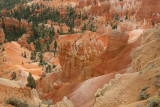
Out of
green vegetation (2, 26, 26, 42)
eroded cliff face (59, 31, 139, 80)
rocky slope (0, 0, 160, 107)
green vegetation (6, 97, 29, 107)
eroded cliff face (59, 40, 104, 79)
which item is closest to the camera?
green vegetation (6, 97, 29, 107)

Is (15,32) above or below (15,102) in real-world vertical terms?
below

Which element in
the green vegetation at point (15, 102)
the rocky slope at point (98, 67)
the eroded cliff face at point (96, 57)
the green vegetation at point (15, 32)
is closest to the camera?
the green vegetation at point (15, 102)

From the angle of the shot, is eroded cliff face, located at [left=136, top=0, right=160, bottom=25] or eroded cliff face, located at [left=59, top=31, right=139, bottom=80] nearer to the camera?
eroded cliff face, located at [left=59, top=31, right=139, bottom=80]

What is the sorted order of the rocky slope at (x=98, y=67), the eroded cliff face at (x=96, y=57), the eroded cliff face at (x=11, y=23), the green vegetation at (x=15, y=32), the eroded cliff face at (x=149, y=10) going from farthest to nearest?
the eroded cliff face at (x=11, y=23) → the green vegetation at (x=15, y=32) → the eroded cliff face at (x=149, y=10) → the eroded cliff face at (x=96, y=57) → the rocky slope at (x=98, y=67)

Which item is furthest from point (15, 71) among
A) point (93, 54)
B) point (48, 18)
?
point (48, 18)

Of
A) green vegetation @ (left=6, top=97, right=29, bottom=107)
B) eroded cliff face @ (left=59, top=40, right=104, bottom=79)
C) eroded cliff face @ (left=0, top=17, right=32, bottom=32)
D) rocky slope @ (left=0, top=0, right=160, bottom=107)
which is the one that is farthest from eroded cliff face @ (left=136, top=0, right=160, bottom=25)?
eroded cliff face @ (left=0, top=17, right=32, bottom=32)

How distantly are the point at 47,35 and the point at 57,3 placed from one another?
46650 millimetres

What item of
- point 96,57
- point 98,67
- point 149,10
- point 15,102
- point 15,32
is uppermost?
point 149,10

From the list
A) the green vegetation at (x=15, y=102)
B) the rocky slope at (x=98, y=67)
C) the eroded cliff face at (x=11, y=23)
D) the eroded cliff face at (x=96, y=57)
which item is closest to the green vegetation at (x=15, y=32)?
the eroded cliff face at (x=11, y=23)

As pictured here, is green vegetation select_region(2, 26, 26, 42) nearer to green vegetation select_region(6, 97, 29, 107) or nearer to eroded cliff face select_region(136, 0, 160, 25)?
eroded cliff face select_region(136, 0, 160, 25)

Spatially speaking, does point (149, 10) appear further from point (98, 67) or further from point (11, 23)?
point (11, 23)

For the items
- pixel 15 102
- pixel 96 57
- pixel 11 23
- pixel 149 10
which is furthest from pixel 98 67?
pixel 11 23

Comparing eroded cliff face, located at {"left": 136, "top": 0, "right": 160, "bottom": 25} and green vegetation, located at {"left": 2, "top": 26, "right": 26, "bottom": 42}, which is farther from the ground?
eroded cliff face, located at {"left": 136, "top": 0, "right": 160, "bottom": 25}

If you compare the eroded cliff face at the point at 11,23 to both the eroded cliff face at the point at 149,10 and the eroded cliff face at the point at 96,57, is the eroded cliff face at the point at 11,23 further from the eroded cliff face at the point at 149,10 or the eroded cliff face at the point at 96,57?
the eroded cliff face at the point at 96,57
